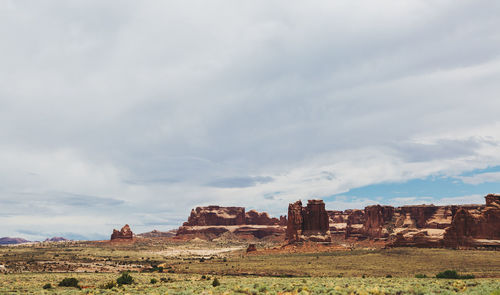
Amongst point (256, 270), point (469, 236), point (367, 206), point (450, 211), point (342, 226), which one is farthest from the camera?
point (342, 226)

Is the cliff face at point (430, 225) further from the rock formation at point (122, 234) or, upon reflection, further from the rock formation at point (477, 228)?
the rock formation at point (122, 234)

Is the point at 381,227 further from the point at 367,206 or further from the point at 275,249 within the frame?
the point at 275,249

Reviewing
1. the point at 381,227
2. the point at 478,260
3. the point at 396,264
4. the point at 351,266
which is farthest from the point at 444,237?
the point at 381,227

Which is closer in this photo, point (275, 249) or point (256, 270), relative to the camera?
point (256, 270)

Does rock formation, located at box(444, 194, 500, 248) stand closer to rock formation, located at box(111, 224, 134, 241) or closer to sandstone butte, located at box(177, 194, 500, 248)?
sandstone butte, located at box(177, 194, 500, 248)

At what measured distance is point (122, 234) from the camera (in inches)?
6496

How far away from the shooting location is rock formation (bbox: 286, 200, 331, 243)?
3893 inches

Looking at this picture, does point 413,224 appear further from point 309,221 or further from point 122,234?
point 122,234

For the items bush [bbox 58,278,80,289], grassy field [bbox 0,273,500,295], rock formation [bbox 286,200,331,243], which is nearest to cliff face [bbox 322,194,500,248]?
rock formation [bbox 286,200,331,243]

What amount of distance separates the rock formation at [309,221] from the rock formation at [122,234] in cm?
9297

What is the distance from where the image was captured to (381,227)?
134m

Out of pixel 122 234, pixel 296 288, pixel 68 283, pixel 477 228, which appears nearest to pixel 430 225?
pixel 477 228

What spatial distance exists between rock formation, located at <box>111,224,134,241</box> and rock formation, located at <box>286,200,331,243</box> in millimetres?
92965

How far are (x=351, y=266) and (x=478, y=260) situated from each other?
20.8 m
